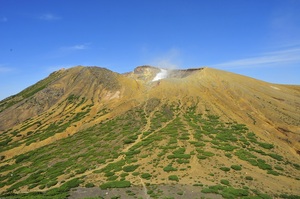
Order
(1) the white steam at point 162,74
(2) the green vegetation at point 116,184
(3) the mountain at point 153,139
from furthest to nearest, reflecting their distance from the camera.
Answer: (1) the white steam at point 162,74
(3) the mountain at point 153,139
(2) the green vegetation at point 116,184

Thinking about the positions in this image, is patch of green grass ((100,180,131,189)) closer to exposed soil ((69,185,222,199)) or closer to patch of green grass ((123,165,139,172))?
exposed soil ((69,185,222,199))

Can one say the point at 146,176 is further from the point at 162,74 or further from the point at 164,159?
the point at 162,74

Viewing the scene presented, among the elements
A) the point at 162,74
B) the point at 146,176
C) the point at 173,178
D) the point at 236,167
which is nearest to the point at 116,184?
the point at 146,176

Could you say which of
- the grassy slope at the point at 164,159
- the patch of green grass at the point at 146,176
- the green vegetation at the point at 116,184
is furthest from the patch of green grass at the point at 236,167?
the green vegetation at the point at 116,184

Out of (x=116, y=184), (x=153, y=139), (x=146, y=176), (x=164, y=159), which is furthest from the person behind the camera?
(x=153, y=139)

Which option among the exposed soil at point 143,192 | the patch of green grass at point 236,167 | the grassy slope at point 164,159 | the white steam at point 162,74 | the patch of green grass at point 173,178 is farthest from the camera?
the white steam at point 162,74

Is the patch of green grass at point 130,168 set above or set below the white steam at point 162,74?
below

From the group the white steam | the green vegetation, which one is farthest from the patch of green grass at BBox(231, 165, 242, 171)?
the white steam

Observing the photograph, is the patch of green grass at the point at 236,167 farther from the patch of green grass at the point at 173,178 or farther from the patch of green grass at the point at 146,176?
the patch of green grass at the point at 146,176

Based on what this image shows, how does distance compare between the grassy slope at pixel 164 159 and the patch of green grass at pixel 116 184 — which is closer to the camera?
the patch of green grass at pixel 116 184
